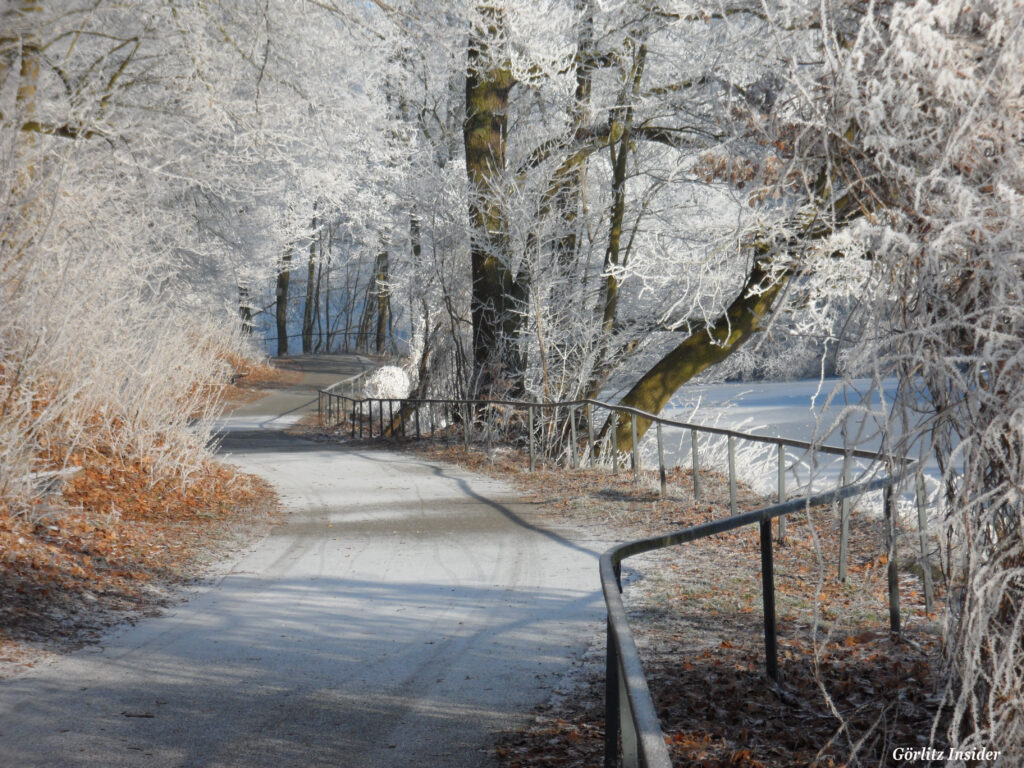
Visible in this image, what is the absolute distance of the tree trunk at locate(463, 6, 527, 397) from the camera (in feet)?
55.3

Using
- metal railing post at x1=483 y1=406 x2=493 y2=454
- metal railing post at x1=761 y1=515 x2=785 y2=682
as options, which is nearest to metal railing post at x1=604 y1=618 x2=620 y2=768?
metal railing post at x1=761 y1=515 x2=785 y2=682

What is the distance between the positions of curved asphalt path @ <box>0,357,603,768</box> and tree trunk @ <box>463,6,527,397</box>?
6.65 m

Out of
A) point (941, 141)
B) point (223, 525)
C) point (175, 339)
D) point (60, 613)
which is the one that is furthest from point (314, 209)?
point (941, 141)

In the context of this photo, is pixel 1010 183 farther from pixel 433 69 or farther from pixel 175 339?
pixel 433 69

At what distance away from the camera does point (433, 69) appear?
64.2 feet

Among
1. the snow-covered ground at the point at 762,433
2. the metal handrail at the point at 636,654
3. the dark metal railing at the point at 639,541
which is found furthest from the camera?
the snow-covered ground at the point at 762,433

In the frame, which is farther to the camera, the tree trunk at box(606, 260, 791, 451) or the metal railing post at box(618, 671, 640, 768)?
the tree trunk at box(606, 260, 791, 451)

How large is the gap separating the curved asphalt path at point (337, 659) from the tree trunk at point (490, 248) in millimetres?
6645

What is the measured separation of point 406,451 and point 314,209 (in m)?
24.4

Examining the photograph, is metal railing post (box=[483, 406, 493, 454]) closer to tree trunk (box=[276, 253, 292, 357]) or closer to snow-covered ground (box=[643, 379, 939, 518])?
snow-covered ground (box=[643, 379, 939, 518])

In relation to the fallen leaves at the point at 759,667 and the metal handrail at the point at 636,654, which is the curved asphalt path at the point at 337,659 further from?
the metal handrail at the point at 636,654

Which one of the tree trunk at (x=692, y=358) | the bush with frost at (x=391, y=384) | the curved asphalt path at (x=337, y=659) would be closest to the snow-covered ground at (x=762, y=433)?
the tree trunk at (x=692, y=358)

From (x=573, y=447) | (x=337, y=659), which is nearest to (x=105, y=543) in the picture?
(x=337, y=659)

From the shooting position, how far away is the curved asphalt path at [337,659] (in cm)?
479
